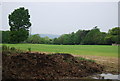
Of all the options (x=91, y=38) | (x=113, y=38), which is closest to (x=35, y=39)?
(x=91, y=38)

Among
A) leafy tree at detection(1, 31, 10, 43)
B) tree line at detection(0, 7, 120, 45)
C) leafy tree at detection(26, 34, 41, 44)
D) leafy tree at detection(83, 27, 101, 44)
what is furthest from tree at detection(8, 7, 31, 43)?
leafy tree at detection(83, 27, 101, 44)

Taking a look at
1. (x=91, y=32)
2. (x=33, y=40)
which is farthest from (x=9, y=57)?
(x=91, y=32)

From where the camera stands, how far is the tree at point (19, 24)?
347 inches

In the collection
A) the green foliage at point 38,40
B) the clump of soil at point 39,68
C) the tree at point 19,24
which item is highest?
the tree at point 19,24

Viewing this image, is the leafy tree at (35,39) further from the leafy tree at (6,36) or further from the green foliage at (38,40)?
the leafy tree at (6,36)

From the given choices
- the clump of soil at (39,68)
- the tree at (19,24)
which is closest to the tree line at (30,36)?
the tree at (19,24)

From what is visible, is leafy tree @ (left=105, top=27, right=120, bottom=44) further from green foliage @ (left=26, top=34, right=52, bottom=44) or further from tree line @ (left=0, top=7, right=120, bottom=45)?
green foliage @ (left=26, top=34, right=52, bottom=44)

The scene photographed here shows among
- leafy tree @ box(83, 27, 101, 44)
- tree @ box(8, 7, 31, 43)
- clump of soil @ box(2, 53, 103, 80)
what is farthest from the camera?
leafy tree @ box(83, 27, 101, 44)

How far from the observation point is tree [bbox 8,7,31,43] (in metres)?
8.80

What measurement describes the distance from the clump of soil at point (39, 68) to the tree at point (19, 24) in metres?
4.03

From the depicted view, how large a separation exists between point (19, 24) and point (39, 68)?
17.3 ft

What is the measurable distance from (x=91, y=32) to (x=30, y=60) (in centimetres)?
861

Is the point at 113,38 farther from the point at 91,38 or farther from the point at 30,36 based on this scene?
the point at 30,36

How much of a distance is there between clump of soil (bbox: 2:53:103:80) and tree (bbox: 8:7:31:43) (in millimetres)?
4027
